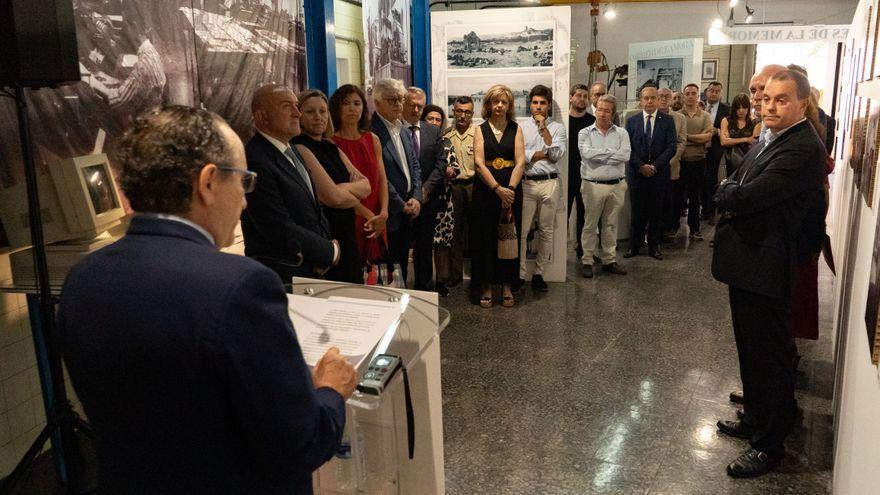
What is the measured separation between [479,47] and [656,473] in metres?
3.84

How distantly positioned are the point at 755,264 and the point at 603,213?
3496 mm

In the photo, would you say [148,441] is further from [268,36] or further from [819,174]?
[268,36]

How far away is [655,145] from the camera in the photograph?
6.42 metres

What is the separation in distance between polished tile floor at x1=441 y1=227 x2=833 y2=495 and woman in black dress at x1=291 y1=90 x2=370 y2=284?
3.00 feet

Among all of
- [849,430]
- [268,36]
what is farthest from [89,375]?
[268,36]

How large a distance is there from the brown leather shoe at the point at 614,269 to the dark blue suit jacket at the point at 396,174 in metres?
2.19

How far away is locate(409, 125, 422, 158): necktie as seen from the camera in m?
4.97

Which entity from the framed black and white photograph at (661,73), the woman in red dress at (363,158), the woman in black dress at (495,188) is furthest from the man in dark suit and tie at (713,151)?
the woman in red dress at (363,158)

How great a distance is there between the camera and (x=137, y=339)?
1.07 meters

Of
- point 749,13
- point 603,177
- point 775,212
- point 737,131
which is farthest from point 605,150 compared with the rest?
point 749,13

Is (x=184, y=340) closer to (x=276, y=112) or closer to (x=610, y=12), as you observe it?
(x=276, y=112)

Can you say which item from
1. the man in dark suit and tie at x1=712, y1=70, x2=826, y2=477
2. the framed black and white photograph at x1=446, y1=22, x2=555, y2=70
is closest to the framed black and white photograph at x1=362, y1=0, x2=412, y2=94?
the framed black and white photograph at x1=446, y1=22, x2=555, y2=70

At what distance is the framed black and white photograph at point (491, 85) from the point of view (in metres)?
5.55

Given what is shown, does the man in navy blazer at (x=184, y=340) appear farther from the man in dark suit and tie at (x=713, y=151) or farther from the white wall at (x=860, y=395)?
the man in dark suit and tie at (x=713, y=151)
